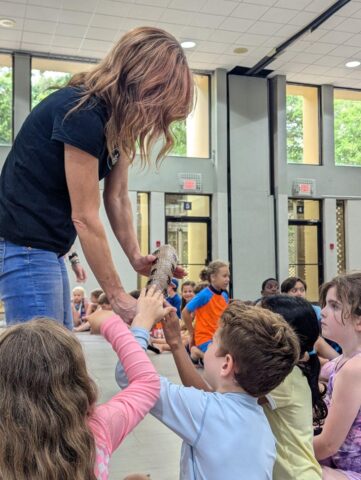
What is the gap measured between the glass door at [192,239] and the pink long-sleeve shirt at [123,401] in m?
9.33

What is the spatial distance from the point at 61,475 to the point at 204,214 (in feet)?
32.3

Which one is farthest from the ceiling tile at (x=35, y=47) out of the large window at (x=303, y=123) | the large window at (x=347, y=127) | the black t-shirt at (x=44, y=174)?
the black t-shirt at (x=44, y=174)

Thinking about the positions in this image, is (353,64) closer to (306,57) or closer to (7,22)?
(306,57)

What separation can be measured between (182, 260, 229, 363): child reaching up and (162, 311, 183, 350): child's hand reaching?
3957 millimetres

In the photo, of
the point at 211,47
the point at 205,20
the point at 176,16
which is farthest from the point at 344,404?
the point at 211,47

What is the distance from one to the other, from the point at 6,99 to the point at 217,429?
31.1ft

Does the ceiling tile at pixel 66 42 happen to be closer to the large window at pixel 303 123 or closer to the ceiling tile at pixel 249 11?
the ceiling tile at pixel 249 11

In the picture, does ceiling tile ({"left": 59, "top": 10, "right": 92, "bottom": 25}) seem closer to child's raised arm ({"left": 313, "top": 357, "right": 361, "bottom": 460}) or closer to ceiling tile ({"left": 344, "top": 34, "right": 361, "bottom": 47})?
ceiling tile ({"left": 344, "top": 34, "right": 361, "bottom": 47})

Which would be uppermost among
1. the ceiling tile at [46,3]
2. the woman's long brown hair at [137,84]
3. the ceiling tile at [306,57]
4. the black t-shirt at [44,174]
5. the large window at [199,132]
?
the ceiling tile at [306,57]

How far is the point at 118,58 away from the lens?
1.49 m

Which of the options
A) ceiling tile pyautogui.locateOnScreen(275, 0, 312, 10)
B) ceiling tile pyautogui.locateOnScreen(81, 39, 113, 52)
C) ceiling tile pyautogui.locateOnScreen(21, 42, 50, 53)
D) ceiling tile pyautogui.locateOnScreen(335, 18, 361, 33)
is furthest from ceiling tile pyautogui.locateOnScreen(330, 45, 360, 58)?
ceiling tile pyautogui.locateOnScreen(21, 42, 50, 53)

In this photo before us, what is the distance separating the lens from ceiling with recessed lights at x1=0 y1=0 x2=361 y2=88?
7.88 meters

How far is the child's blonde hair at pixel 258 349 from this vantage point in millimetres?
1384

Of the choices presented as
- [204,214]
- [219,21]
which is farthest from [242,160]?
[219,21]
